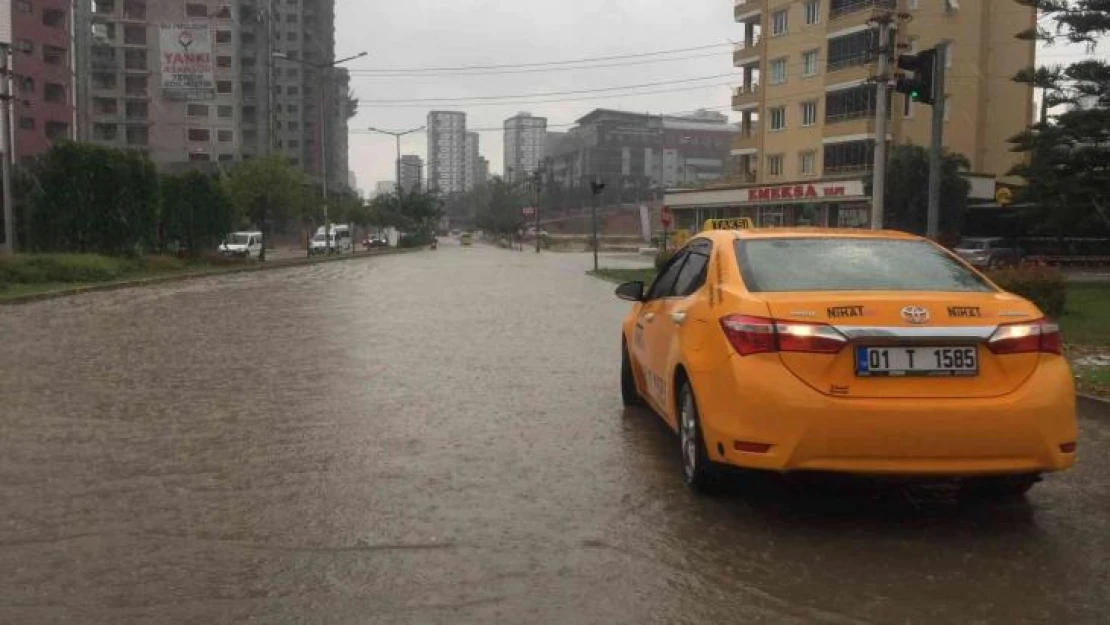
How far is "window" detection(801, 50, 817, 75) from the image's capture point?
5472cm

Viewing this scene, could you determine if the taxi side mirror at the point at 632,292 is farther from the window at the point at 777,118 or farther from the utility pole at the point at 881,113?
the window at the point at 777,118

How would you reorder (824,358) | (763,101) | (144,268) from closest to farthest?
(824,358)
(144,268)
(763,101)

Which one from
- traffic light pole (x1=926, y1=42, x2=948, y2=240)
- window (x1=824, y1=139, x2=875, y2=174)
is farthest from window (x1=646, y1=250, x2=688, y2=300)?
window (x1=824, y1=139, x2=875, y2=174)

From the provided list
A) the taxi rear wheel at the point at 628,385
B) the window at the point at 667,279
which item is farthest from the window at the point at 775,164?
the window at the point at 667,279

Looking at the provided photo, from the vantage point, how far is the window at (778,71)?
57312 millimetres

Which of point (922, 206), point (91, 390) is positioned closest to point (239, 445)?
point (91, 390)

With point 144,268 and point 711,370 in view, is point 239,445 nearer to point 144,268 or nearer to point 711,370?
point 711,370

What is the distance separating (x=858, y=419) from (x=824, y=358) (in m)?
0.32

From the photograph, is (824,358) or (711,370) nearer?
(824,358)

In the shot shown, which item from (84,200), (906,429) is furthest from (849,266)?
(84,200)

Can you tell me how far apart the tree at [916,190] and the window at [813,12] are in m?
12.3

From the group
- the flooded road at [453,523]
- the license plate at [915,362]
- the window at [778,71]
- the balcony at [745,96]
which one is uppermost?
the window at [778,71]

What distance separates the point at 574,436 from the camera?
6.95 m

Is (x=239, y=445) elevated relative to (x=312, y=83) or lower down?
lower down
